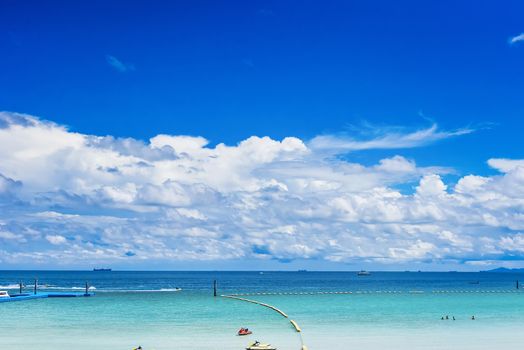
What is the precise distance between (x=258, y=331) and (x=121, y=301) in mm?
50495

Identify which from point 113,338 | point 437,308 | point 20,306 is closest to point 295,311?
point 437,308

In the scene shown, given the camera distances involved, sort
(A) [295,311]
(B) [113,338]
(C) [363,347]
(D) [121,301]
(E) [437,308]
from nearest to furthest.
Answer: (C) [363,347] → (B) [113,338] → (A) [295,311] → (E) [437,308] → (D) [121,301]

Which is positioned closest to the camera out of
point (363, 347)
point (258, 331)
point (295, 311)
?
point (363, 347)

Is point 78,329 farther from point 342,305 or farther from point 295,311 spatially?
point 342,305

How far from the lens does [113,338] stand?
5681cm

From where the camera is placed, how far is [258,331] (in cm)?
6188

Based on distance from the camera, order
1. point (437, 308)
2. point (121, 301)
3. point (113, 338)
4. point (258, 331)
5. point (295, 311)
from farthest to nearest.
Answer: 1. point (121, 301)
2. point (437, 308)
3. point (295, 311)
4. point (258, 331)
5. point (113, 338)

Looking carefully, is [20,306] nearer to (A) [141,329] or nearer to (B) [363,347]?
(A) [141,329]

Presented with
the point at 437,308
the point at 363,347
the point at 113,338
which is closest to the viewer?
the point at 363,347

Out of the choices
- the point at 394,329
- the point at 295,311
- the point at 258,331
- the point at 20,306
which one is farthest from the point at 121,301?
the point at 394,329

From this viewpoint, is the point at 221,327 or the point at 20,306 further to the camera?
the point at 20,306

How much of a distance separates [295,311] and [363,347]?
35.4 m

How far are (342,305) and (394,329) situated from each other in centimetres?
3348

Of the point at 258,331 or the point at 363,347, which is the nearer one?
the point at 363,347
